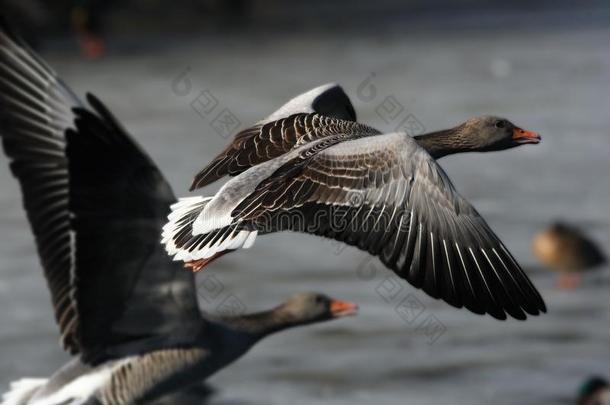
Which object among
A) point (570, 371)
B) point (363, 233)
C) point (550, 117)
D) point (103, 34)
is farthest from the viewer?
point (103, 34)

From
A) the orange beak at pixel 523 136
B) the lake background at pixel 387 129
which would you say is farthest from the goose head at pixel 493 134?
the lake background at pixel 387 129

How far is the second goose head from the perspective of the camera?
5.52 meters

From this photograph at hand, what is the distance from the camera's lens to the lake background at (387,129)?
35.5 feet

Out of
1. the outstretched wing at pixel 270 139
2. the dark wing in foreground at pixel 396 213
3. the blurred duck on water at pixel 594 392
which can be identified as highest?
the outstretched wing at pixel 270 139

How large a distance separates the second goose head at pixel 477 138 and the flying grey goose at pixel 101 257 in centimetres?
146

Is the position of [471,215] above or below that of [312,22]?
below

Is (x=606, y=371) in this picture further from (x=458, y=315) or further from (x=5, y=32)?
(x=5, y=32)

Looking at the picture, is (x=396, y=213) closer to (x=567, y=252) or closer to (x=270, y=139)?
(x=270, y=139)

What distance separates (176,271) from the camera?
680 cm

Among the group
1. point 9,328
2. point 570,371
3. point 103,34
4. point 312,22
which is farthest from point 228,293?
point 312,22

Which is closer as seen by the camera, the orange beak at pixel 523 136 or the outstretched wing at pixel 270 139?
the outstretched wing at pixel 270 139

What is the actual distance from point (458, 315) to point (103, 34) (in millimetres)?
14140

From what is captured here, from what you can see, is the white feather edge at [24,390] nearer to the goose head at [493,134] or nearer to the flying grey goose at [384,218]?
the flying grey goose at [384,218]

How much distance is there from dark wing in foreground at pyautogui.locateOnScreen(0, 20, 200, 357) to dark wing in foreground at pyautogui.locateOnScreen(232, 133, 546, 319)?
5.17ft
